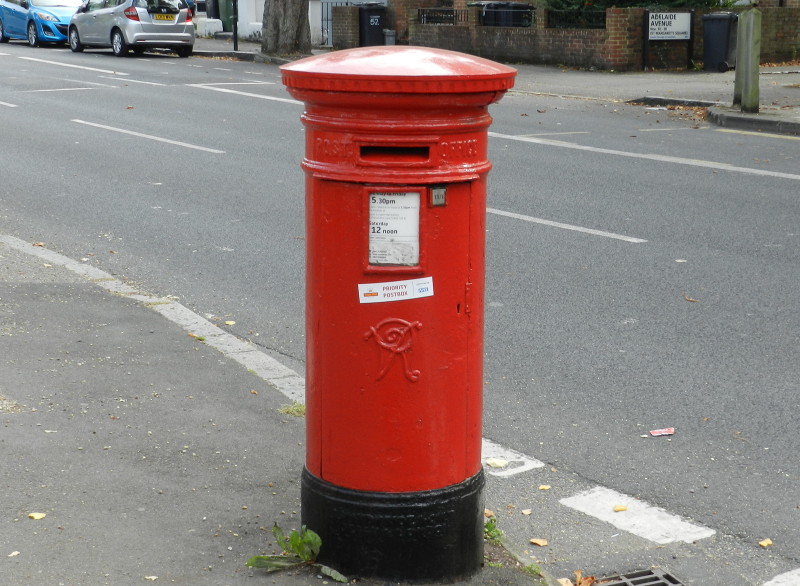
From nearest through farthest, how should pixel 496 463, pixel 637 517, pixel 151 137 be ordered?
pixel 637 517 < pixel 496 463 < pixel 151 137

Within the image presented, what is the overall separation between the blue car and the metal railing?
15.5 metres

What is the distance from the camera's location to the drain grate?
3.64 metres

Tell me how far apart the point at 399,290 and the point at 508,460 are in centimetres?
164

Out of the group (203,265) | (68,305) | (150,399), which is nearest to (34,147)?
(203,265)

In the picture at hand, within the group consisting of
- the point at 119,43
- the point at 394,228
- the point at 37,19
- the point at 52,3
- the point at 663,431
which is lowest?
the point at 663,431

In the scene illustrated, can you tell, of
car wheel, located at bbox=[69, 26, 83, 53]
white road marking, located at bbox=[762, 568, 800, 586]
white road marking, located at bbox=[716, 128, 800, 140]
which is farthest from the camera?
car wheel, located at bbox=[69, 26, 83, 53]

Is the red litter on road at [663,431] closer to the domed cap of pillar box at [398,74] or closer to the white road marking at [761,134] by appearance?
the domed cap of pillar box at [398,74]

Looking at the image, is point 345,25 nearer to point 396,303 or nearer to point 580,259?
point 580,259

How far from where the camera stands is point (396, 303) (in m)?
3.25

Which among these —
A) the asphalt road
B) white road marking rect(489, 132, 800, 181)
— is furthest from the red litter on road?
white road marking rect(489, 132, 800, 181)

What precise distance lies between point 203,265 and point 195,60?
2245cm

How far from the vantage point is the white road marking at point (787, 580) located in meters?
3.68

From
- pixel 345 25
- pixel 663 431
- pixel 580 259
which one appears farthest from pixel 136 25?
pixel 663 431

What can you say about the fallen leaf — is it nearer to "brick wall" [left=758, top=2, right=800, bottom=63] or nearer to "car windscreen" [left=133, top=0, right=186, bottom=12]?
"brick wall" [left=758, top=2, right=800, bottom=63]
